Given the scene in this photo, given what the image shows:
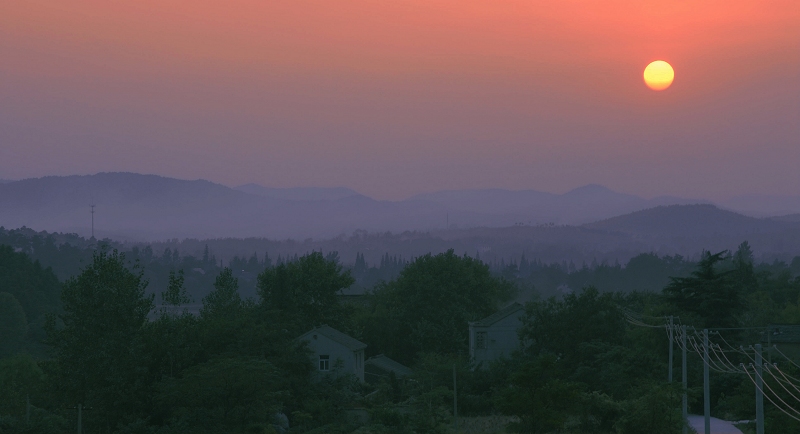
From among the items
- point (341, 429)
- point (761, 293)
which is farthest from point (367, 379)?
point (761, 293)

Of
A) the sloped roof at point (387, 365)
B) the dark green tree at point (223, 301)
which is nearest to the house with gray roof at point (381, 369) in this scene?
the sloped roof at point (387, 365)

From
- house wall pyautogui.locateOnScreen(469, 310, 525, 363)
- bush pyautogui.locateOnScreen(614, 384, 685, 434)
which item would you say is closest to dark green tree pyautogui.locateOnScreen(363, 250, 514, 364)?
house wall pyautogui.locateOnScreen(469, 310, 525, 363)

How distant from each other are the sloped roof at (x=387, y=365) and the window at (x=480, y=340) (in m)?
6.18

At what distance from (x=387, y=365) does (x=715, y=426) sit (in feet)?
115

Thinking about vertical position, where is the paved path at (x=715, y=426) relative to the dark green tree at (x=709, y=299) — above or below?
below

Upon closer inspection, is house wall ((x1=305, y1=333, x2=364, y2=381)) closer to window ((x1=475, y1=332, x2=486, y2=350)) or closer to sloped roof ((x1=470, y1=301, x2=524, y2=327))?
window ((x1=475, y1=332, x2=486, y2=350))

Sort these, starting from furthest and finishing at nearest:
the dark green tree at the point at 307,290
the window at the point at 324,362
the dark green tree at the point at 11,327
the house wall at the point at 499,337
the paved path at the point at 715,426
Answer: the dark green tree at the point at 11,327
the dark green tree at the point at 307,290
the house wall at the point at 499,337
the window at the point at 324,362
the paved path at the point at 715,426

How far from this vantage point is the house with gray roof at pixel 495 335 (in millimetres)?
76375

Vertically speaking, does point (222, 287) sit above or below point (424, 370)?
above

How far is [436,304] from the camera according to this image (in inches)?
3529

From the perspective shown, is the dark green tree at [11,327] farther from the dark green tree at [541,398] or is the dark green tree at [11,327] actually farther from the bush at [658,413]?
the bush at [658,413]

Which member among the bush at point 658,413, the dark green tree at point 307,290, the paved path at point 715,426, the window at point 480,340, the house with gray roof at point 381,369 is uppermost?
the dark green tree at point 307,290

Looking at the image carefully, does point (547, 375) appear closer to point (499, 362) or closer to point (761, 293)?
point (499, 362)

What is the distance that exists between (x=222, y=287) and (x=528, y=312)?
2290 cm
